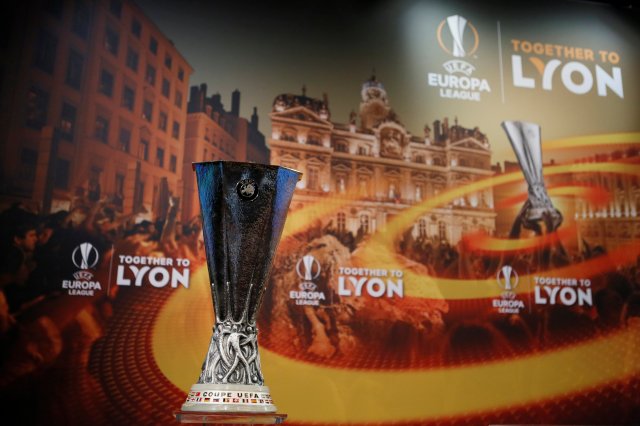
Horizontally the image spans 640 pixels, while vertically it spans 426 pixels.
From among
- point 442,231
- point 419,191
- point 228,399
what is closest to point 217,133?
point 419,191

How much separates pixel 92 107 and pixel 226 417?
3606 mm

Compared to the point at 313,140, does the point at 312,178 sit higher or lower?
lower

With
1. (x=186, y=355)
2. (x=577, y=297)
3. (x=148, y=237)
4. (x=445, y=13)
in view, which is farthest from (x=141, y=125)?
(x=577, y=297)

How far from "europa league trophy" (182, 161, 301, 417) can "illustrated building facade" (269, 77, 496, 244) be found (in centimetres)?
313

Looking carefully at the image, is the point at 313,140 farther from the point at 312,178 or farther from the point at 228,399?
the point at 228,399

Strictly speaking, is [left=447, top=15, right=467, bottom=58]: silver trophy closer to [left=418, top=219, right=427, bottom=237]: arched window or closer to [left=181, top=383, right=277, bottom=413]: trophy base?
[left=418, top=219, right=427, bottom=237]: arched window

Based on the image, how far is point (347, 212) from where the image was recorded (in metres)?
5.09

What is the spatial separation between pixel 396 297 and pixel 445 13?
99.5 inches

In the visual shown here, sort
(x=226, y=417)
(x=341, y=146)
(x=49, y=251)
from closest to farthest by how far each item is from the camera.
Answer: (x=226, y=417) → (x=49, y=251) → (x=341, y=146)

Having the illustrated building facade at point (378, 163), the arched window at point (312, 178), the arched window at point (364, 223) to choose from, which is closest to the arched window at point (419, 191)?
the illustrated building facade at point (378, 163)

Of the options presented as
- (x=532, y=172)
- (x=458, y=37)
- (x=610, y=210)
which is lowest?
(x=610, y=210)

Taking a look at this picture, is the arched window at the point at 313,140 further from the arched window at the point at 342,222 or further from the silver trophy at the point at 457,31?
the silver trophy at the point at 457,31

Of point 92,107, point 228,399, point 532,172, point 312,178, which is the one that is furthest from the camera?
point 532,172

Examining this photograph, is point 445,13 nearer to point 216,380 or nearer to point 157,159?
point 157,159
